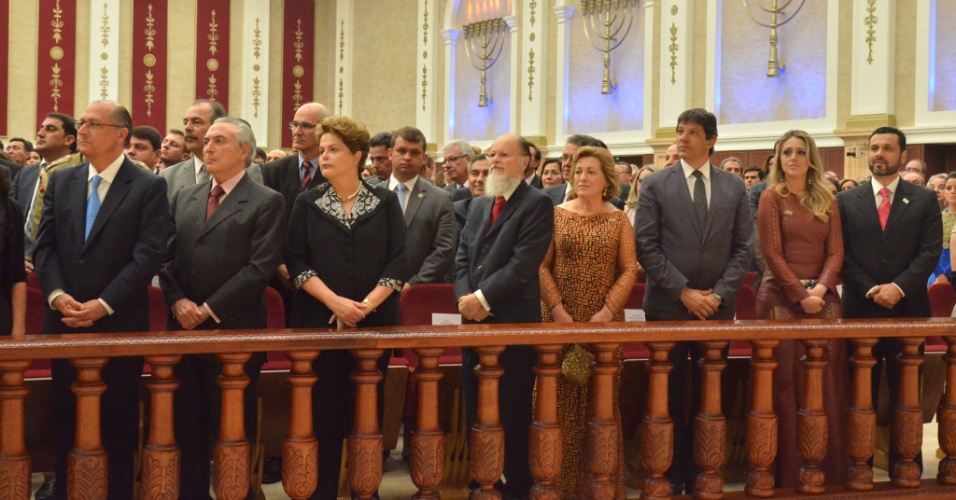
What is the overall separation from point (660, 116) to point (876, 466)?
783 centimetres

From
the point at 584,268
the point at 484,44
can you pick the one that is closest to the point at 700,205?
the point at 584,268

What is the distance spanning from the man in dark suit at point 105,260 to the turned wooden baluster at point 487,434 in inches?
43.6

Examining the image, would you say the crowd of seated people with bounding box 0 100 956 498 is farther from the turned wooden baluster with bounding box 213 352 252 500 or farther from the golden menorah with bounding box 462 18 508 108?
the golden menorah with bounding box 462 18 508 108

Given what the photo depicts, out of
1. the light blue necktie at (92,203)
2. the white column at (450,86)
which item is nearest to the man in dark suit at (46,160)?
the light blue necktie at (92,203)

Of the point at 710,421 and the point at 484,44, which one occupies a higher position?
the point at 484,44

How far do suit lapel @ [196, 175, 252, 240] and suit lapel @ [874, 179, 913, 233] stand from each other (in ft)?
8.32

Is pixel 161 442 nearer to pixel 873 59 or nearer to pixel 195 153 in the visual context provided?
pixel 195 153

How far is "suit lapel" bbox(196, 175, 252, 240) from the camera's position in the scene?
10.8 ft

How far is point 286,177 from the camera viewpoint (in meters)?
4.21

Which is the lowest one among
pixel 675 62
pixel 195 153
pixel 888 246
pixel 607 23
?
pixel 888 246

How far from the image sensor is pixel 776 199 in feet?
12.8

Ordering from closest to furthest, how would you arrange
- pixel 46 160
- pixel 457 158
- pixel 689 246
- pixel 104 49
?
pixel 689 246
pixel 46 160
pixel 457 158
pixel 104 49

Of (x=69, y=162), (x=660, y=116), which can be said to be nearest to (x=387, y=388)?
(x=69, y=162)

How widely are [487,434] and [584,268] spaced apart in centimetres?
122
